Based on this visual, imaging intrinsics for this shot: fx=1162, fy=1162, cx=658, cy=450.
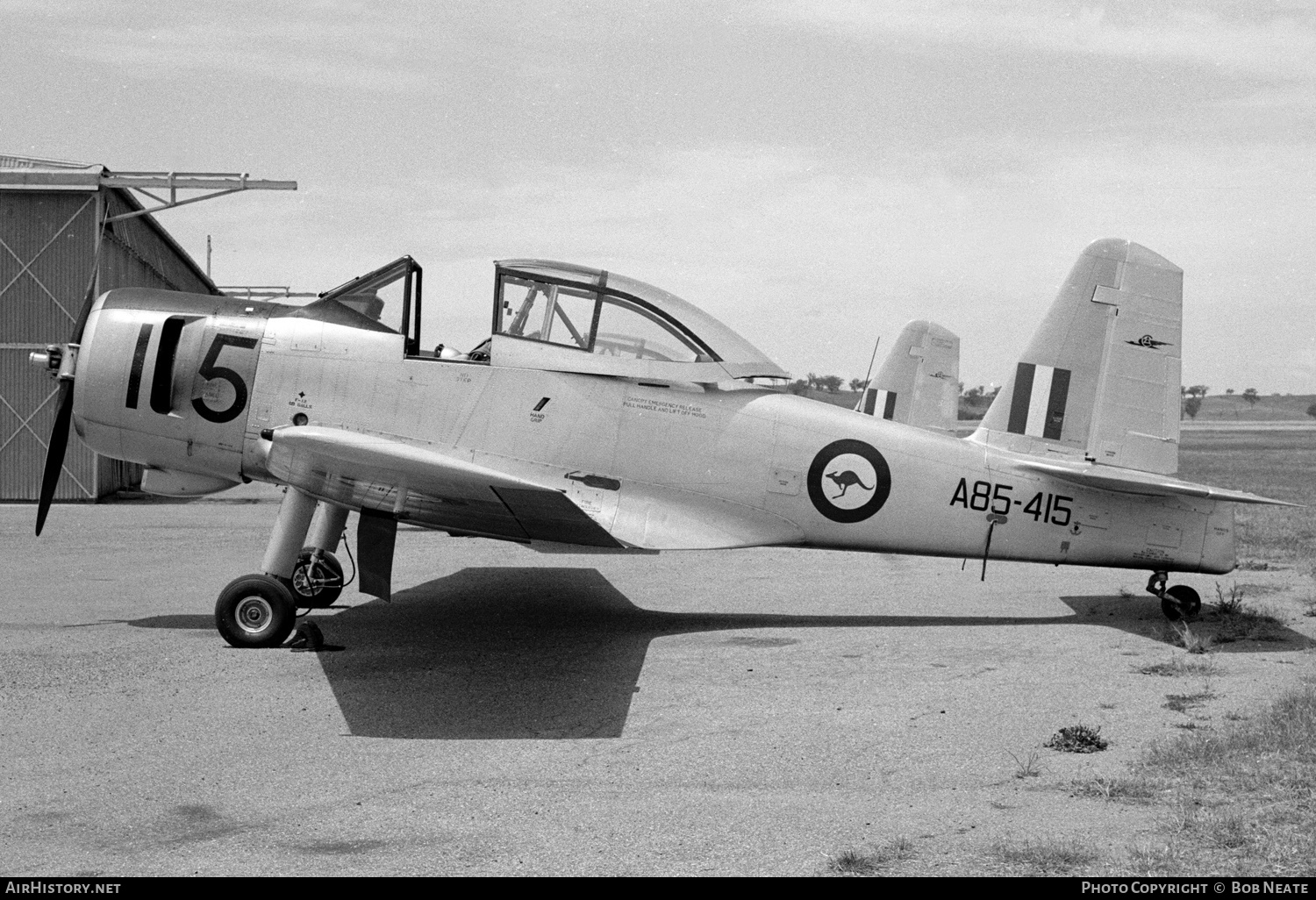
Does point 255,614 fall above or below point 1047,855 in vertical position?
below

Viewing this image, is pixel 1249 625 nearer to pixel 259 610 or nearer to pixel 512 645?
pixel 512 645

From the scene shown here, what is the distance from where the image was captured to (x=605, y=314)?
27.0ft

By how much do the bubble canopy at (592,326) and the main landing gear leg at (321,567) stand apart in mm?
2061

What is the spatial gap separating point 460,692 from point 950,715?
2773 mm

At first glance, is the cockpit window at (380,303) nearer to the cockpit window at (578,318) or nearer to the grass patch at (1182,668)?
the cockpit window at (578,318)

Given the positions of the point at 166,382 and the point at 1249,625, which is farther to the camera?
the point at 1249,625

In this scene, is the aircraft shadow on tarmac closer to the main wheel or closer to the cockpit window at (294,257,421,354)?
the main wheel

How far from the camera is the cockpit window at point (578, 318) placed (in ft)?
26.9

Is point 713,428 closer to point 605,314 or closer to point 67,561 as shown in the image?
Result: point 605,314

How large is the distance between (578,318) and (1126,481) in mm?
4223

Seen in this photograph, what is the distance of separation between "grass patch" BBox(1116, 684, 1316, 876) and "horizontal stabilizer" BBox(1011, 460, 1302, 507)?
2.33 metres

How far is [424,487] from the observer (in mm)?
6855

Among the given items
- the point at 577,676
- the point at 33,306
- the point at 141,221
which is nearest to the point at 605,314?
the point at 577,676

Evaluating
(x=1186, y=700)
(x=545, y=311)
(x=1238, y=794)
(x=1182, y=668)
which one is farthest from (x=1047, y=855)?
(x=545, y=311)
